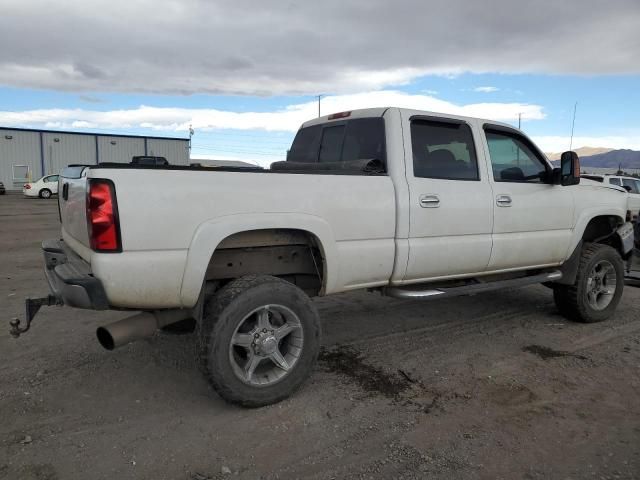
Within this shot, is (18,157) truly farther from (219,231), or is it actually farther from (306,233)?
(219,231)

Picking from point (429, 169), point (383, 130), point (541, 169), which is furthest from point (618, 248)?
point (383, 130)

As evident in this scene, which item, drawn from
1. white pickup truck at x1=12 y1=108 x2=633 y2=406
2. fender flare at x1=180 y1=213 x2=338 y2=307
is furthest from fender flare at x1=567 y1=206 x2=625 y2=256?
fender flare at x1=180 y1=213 x2=338 y2=307

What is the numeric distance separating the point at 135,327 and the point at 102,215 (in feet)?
2.43

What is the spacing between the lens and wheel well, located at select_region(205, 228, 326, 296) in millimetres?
3562

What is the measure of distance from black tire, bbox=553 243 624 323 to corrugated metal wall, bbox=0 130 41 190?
45345 millimetres

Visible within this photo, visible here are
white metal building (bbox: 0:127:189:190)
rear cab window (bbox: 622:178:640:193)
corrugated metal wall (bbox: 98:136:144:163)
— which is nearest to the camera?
rear cab window (bbox: 622:178:640:193)

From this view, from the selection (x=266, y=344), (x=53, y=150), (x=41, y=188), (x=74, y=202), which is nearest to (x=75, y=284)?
(x=74, y=202)

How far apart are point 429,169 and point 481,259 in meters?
0.96

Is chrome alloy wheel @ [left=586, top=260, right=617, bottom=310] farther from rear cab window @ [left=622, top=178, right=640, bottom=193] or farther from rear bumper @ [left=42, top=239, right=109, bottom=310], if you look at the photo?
rear cab window @ [left=622, top=178, right=640, bottom=193]

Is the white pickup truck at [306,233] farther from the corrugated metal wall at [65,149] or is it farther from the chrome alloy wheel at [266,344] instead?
the corrugated metal wall at [65,149]

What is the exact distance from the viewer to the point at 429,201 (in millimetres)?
4051

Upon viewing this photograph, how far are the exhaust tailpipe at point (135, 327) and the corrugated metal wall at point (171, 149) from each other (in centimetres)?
4778

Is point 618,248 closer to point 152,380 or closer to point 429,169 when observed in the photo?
point 429,169

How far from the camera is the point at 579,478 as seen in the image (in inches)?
106
